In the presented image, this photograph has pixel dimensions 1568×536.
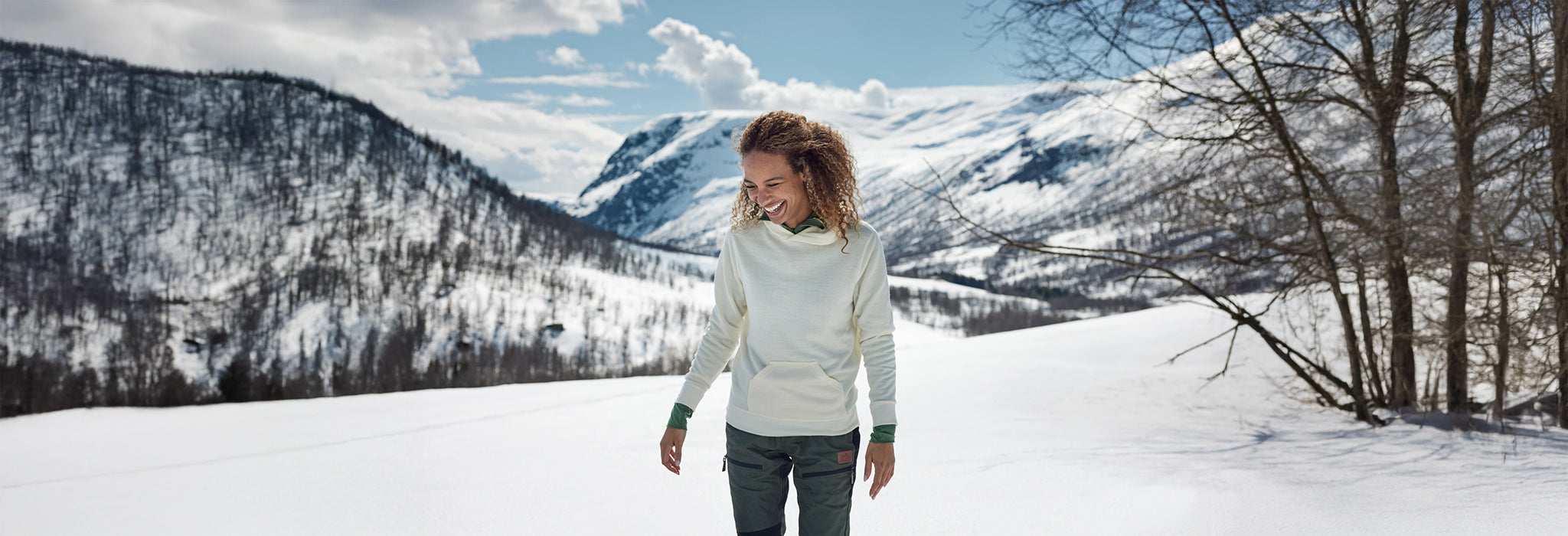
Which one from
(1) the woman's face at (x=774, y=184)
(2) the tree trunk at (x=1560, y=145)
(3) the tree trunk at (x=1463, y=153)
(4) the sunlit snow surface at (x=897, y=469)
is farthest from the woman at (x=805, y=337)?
(2) the tree trunk at (x=1560, y=145)

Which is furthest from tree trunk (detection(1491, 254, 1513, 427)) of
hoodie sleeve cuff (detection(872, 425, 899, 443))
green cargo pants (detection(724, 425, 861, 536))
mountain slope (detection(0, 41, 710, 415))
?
mountain slope (detection(0, 41, 710, 415))

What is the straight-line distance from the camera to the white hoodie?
218 cm

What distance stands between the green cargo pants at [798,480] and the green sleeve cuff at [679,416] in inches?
6.7

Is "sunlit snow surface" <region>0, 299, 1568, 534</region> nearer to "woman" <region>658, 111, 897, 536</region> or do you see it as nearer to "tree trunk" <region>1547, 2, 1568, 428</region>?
"tree trunk" <region>1547, 2, 1568, 428</region>

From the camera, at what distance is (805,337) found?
2.20m

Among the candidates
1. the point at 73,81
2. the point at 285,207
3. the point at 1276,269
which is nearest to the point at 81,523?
the point at 1276,269

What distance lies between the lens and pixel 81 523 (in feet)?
13.8

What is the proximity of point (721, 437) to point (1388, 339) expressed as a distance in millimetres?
5784

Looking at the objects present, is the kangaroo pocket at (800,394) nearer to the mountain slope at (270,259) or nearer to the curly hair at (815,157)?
the curly hair at (815,157)

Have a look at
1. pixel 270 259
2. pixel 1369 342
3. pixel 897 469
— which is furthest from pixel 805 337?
pixel 270 259

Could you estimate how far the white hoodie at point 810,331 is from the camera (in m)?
2.18

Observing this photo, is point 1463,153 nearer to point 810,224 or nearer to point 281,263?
point 810,224

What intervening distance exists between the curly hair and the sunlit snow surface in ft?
6.58

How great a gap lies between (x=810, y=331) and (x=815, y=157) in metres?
0.49
